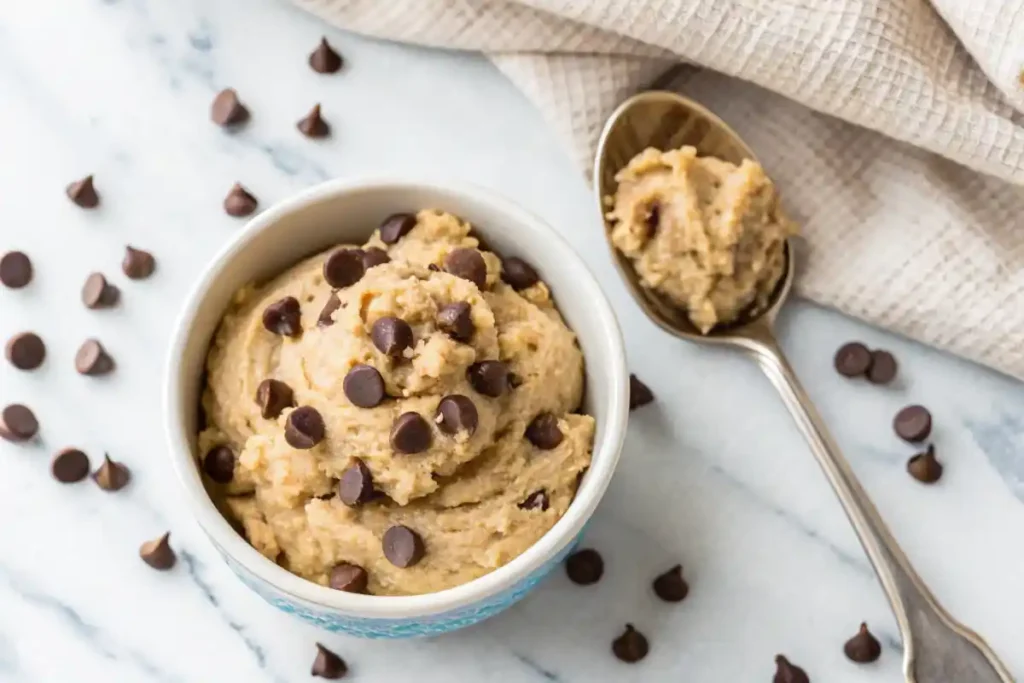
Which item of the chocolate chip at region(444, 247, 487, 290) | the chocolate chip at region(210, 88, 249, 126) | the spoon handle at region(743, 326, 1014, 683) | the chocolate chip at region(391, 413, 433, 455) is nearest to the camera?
the chocolate chip at region(391, 413, 433, 455)

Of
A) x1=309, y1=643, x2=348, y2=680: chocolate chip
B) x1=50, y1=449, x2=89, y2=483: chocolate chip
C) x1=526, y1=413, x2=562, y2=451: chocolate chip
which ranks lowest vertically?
x1=309, y1=643, x2=348, y2=680: chocolate chip

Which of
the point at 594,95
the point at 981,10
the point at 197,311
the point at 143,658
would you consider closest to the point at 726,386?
the point at 594,95

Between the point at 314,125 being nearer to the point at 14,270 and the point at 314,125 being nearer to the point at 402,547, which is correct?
the point at 14,270

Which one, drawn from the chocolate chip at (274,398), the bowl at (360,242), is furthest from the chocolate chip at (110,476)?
the chocolate chip at (274,398)

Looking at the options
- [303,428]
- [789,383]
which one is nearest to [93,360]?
[303,428]

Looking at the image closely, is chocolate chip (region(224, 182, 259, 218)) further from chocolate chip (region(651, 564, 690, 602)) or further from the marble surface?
chocolate chip (region(651, 564, 690, 602))

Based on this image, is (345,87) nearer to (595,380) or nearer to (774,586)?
(595,380)

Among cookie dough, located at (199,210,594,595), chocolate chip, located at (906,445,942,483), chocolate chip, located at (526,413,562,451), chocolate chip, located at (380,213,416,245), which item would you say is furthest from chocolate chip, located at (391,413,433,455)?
chocolate chip, located at (906,445,942,483)
